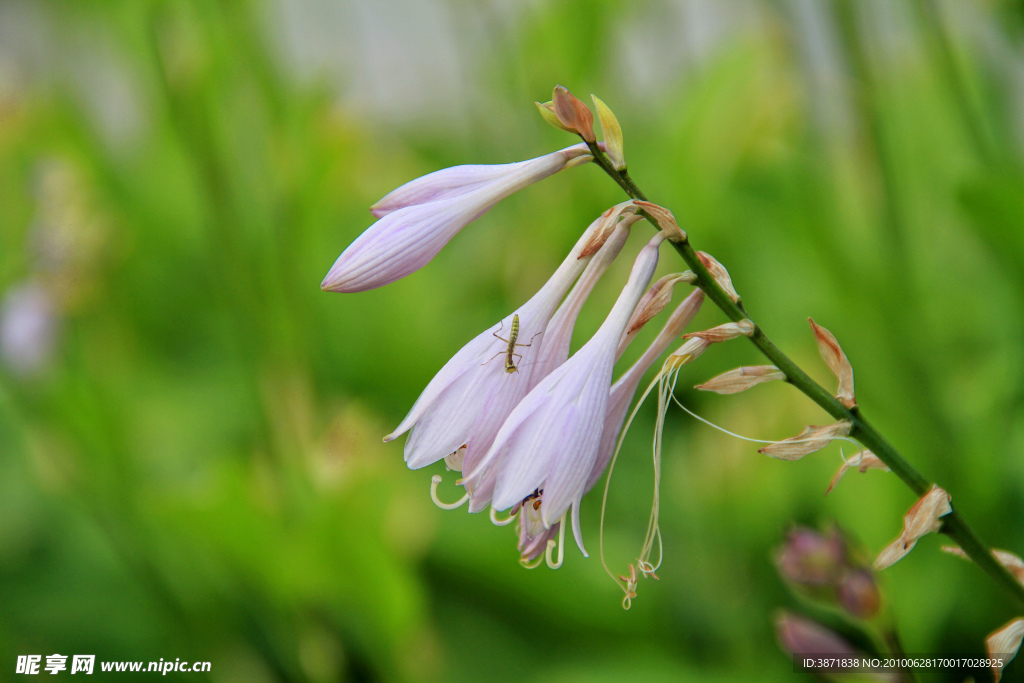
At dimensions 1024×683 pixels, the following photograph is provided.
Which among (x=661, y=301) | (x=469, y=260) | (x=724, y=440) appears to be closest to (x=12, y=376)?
(x=469, y=260)

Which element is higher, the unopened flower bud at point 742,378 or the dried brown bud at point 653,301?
the dried brown bud at point 653,301

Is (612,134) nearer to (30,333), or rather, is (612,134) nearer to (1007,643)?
(1007,643)

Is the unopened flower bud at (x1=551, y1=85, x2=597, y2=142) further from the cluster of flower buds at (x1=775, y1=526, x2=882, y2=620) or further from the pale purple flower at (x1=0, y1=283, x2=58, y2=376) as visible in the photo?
the pale purple flower at (x1=0, y1=283, x2=58, y2=376)

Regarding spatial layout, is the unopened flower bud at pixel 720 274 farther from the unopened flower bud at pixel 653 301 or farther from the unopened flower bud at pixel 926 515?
the unopened flower bud at pixel 926 515

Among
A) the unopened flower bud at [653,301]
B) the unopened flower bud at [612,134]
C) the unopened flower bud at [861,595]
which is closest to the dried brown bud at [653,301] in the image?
the unopened flower bud at [653,301]

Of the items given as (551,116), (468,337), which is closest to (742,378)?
(551,116)

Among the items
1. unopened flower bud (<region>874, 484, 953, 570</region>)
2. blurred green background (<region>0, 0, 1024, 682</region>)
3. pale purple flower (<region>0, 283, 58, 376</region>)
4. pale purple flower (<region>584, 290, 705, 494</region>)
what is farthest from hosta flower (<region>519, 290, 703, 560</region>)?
pale purple flower (<region>0, 283, 58, 376</region>)
